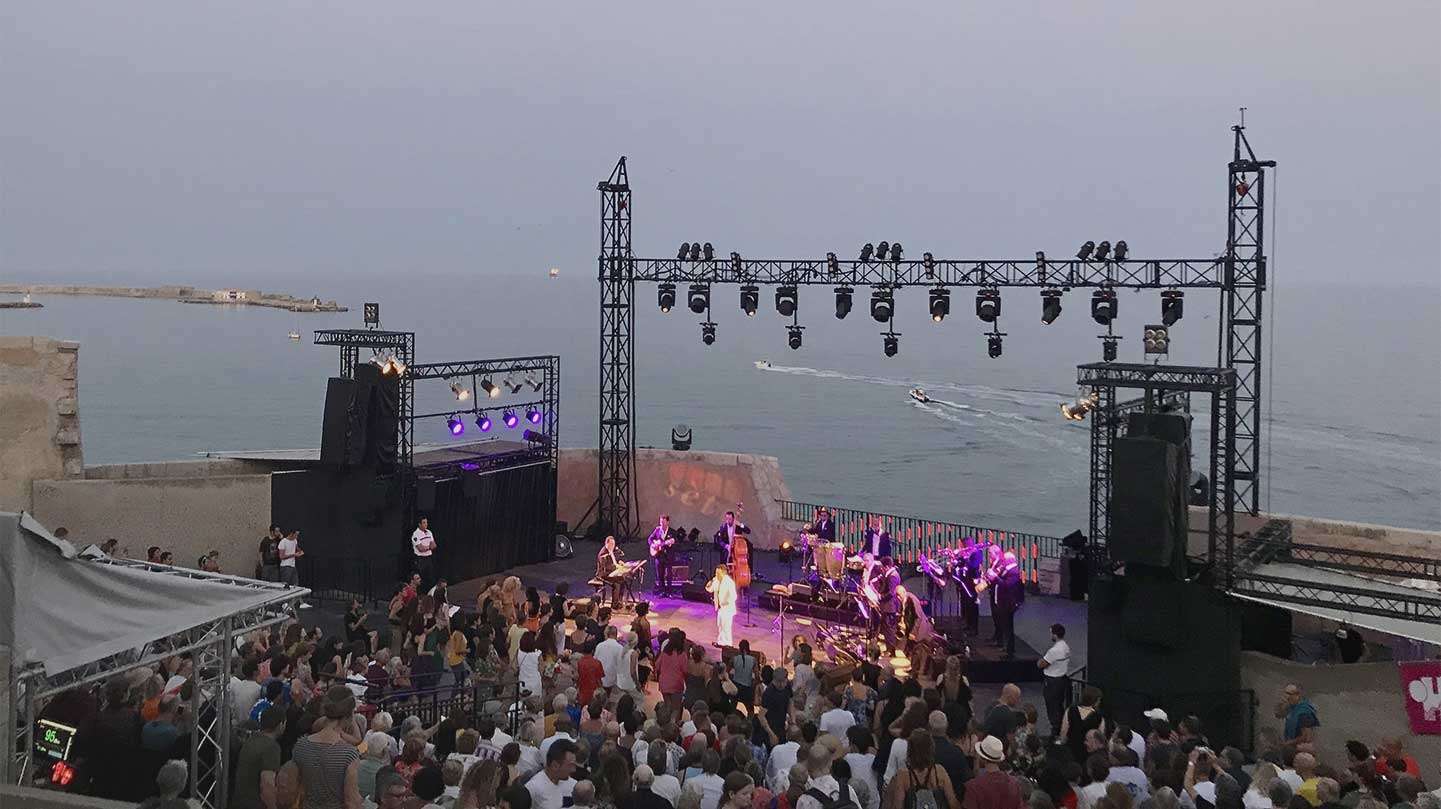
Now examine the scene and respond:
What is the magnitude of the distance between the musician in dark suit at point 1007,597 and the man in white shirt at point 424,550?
25.8 ft

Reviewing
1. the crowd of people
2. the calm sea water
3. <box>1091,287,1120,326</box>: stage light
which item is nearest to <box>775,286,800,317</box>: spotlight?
<box>1091,287,1120,326</box>: stage light

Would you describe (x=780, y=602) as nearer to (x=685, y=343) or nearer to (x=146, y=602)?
(x=146, y=602)

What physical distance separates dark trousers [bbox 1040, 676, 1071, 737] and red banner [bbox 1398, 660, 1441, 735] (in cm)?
282

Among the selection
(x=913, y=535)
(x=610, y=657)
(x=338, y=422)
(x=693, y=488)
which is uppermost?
(x=338, y=422)

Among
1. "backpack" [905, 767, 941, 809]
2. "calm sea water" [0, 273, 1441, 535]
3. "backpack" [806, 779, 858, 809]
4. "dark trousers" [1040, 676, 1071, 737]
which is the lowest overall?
"calm sea water" [0, 273, 1441, 535]

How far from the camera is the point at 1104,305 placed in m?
17.8

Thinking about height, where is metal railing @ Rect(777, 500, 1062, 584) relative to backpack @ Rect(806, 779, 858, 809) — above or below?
below

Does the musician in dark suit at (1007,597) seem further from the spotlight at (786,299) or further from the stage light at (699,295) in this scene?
the stage light at (699,295)

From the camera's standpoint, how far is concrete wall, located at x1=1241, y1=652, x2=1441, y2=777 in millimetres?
10344

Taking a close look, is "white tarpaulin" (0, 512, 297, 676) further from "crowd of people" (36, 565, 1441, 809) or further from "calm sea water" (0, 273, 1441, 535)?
"calm sea water" (0, 273, 1441, 535)

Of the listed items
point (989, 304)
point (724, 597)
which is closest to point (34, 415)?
point (724, 597)

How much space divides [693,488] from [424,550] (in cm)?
602

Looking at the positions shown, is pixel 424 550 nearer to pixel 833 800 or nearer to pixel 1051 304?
pixel 1051 304

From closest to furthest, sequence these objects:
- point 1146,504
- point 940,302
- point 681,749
A: 1. point 681,749
2. point 1146,504
3. point 940,302
